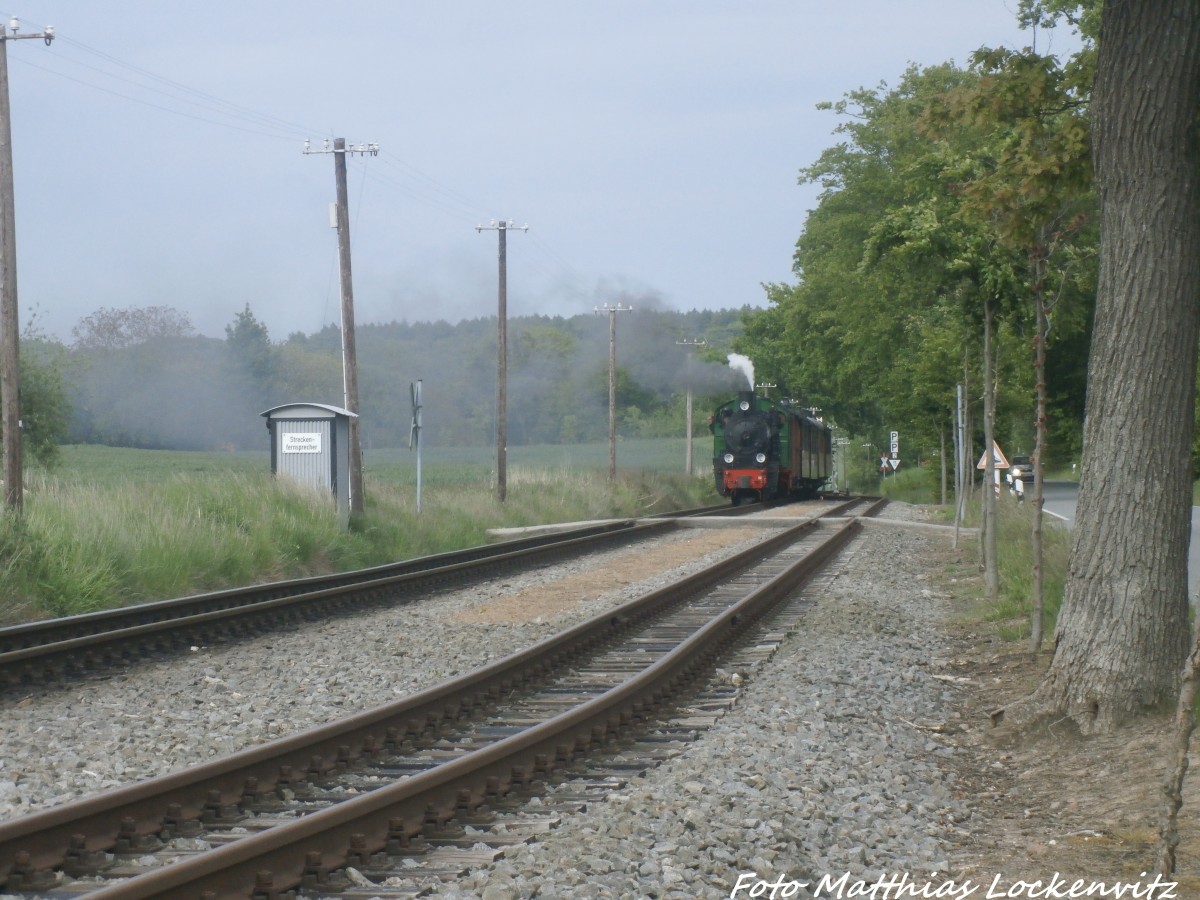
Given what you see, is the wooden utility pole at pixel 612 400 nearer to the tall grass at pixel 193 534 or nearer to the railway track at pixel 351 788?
the tall grass at pixel 193 534

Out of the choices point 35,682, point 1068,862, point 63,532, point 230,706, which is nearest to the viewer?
point 1068,862

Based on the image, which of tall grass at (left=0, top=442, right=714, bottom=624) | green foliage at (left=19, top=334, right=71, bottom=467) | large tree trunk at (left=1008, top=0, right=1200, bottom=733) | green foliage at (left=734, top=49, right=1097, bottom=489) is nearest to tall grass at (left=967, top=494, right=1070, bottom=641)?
large tree trunk at (left=1008, top=0, right=1200, bottom=733)

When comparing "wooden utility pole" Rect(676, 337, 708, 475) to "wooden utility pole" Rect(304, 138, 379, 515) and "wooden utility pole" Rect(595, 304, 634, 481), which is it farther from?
"wooden utility pole" Rect(304, 138, 379, 515)

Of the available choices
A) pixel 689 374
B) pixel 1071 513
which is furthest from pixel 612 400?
pixel 1071 513

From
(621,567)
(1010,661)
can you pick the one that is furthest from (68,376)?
(1010,661)

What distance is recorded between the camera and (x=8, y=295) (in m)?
17.4

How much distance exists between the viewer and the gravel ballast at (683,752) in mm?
5039

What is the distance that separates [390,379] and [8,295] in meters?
48.6

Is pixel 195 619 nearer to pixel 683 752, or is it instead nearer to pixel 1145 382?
pixel 683 752

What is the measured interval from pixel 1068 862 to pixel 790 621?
779cm

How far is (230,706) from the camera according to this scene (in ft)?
27.7

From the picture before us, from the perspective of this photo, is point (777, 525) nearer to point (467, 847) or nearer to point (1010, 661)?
point (1010, 661)

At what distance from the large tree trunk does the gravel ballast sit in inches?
44.7

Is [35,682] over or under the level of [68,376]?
under
